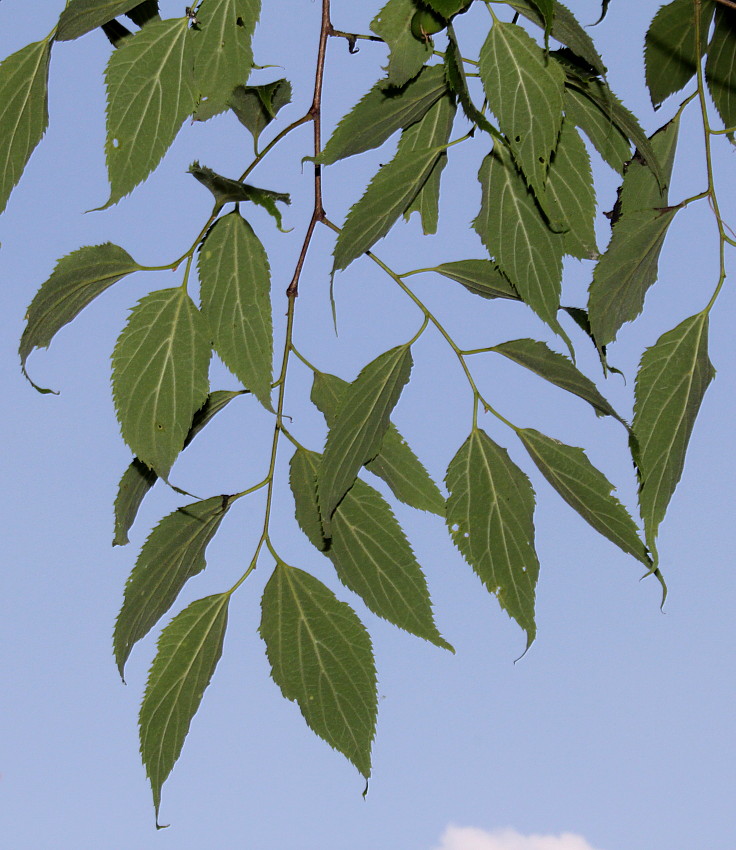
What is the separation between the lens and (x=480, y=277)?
85 cm

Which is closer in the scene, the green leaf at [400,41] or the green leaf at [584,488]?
the green leaf at [400,41]

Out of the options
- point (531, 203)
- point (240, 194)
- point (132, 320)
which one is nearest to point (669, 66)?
point (531, 203)

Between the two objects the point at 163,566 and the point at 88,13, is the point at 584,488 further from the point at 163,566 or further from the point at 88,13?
the point at 88,13

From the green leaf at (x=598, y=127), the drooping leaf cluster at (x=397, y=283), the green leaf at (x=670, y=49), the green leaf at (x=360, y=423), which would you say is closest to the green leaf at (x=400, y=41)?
the drooping leaf cluster at (x=397, y=283)

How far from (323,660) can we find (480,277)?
0.39m

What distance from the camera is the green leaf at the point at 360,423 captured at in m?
0.81

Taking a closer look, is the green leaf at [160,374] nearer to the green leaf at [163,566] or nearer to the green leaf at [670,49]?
the green leaf at [163,566]

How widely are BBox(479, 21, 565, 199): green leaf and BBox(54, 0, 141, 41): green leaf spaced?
1.00 feet

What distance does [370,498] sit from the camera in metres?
0.88

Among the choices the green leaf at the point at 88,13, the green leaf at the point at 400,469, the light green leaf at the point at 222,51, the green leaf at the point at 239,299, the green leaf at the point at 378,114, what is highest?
the green leaf at the point at 88,13

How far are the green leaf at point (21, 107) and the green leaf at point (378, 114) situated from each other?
0.26m

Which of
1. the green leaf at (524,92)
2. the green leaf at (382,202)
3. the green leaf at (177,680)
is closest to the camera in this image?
the green leaf at (524,92)

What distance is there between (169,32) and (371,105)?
181 mm

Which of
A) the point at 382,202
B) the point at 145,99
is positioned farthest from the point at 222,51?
the point at 382,202
